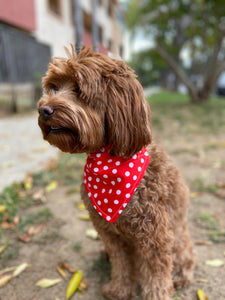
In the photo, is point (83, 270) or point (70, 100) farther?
point (83, 270)

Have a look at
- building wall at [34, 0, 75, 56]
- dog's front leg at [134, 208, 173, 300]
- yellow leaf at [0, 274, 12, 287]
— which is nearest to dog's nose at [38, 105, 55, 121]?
dog's front leg at [134, 208, 173, 300]

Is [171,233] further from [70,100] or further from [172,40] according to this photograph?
[172,40]

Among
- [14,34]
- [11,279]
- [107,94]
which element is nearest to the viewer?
[107,94]

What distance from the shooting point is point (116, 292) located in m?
1.92

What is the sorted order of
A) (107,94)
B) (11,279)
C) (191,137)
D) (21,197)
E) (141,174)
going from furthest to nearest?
(191,137) < (21,197) < (11,279) < (141,174) < (107,94)

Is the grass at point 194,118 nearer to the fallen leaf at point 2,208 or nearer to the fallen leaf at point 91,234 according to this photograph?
the fallen leaf at point 91,234

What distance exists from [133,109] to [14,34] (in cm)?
825

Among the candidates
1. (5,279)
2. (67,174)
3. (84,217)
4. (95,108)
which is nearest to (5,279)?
(5,279)

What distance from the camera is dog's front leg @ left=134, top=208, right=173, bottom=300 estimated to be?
167 cm

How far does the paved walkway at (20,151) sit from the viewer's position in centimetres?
390

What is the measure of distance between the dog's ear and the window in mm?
13704

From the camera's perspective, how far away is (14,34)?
816 cm

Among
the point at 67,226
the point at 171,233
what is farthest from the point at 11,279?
the point at 171,233

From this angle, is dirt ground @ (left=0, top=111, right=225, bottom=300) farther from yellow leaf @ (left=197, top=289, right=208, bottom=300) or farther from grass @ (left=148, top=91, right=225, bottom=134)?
grass @ (left=148, top=91, right=225, bottom=134)
